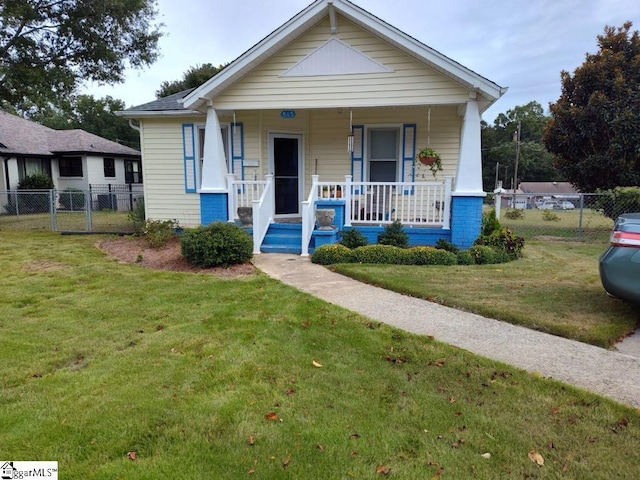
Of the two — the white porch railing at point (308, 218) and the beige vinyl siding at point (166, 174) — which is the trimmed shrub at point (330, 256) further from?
the beige vinyl siding at point (166, 174)

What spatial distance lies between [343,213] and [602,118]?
32.1 ft

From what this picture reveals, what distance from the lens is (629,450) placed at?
2375 mm

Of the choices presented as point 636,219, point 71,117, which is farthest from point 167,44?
point 71,117

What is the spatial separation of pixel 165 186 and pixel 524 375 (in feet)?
34.0

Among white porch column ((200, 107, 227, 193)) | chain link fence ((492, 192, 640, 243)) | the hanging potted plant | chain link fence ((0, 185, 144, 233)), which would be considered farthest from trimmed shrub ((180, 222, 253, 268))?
chain link fence ((492, 192, 640, 243))

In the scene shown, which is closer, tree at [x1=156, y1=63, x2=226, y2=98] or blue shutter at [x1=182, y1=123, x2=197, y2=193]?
blue shutter at [x1=182, y1=123, x2=197, y2=193]

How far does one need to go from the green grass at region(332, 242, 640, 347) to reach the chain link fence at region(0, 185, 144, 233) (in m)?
9.23

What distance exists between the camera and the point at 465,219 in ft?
27.2

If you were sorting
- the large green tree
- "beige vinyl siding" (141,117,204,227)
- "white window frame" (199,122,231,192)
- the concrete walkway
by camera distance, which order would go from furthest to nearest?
1. the large green tree
2. "beige vinyl siding" (141,117,204,227)
3. "white window frame" (199,122,231,192)
4. the concrete walkway

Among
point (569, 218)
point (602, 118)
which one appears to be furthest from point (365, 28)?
point (569, 218)

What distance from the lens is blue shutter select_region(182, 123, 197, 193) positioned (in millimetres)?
10891

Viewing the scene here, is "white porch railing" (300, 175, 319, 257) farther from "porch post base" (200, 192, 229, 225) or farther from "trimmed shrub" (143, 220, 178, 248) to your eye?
"trimmed shrub" (143, 220, 178, 248)

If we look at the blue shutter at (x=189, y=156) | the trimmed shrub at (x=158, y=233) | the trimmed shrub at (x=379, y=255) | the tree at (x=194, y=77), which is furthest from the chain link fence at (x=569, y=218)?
the tree at (x=194, y=77)

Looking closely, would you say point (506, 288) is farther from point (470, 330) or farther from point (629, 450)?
point (629, 450)
